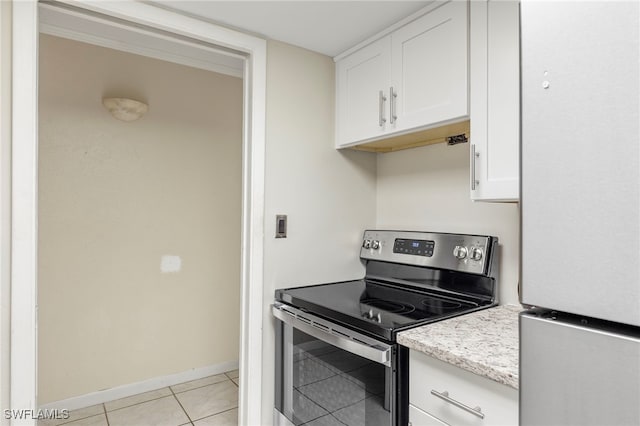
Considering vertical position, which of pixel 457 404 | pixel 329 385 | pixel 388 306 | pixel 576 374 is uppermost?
pixel 576 374

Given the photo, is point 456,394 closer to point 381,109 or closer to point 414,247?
point 414,247

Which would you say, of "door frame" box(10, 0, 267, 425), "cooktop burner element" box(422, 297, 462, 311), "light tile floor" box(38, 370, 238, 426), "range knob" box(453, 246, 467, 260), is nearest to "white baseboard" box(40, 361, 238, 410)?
"light tile floor" box(38, 370, 238, 426)

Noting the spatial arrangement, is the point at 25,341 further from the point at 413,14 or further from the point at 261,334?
the point at 413,14

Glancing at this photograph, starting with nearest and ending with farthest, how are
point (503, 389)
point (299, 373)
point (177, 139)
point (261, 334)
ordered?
point (503, 389), point (299, 373), point (261, 334), point (177, 139)

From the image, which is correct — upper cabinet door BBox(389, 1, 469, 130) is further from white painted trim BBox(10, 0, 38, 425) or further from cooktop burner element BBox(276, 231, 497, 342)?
white painted trim BBox(10, 0, 38, 425)

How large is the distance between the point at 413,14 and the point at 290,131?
0.76m

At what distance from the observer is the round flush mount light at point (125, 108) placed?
2.34m

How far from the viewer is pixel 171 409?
7.55 feet

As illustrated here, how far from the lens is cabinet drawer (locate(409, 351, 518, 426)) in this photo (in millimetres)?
956

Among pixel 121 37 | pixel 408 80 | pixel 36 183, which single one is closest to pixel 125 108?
pixel 121 37

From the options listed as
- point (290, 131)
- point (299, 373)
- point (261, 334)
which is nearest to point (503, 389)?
point (299, 373)

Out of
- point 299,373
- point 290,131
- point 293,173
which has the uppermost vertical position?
point 290,131

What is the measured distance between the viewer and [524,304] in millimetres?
594

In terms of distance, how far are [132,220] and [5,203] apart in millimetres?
1248
